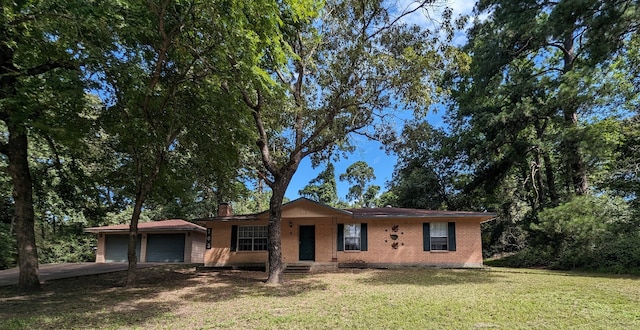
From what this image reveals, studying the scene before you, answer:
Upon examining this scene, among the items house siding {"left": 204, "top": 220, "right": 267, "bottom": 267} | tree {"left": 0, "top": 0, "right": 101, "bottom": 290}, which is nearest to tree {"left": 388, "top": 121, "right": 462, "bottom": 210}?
house siding {"left": 204, "top": 220, "right": 267, "bottom": 267}

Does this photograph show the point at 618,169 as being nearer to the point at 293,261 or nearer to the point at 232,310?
the point at 293,261

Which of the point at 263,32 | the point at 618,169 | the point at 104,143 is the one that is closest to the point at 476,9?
the point at 618,169

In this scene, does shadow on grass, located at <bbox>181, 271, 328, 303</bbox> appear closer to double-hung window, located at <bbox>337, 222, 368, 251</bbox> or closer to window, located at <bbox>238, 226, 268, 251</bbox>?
double-hung window, located at <bbox>337, 222, 368, 251</bbox>

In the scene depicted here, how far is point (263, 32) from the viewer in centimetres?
874

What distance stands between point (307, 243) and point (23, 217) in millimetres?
10842

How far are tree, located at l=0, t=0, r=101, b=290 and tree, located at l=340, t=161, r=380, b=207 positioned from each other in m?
35.3

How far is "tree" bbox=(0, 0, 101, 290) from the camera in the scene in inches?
289

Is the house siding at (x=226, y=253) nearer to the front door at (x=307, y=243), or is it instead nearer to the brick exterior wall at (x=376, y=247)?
the brick exterior wall at (x=376, y=247)

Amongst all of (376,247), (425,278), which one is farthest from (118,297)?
(376,247)

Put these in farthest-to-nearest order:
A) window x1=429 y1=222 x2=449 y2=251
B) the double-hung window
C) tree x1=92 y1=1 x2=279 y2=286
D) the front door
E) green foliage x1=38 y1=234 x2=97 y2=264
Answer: green foliage x1=38 y1=234 x2=97 y2=264, the front door, the double-hung window, window x1=429 y1=222 x2=449 y2=251, tree x1=92 y1=1 x2=279 y2=286

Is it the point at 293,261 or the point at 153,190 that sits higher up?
the point at 153,190

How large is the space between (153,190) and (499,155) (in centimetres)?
1768

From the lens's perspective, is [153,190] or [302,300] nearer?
[302,300]

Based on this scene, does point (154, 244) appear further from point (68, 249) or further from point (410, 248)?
point (410, 248)
